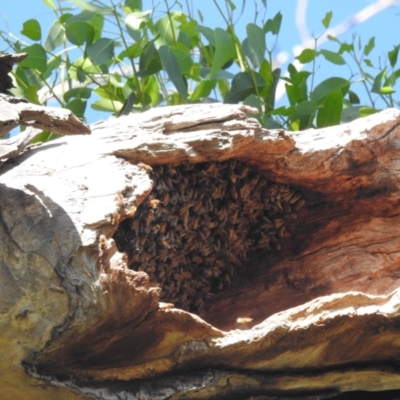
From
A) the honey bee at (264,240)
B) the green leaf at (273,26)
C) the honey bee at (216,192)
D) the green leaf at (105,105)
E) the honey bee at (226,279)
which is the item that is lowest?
the honey bee at (226,279)

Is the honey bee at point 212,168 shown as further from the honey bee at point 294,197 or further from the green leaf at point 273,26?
the green leaf at point 273,26

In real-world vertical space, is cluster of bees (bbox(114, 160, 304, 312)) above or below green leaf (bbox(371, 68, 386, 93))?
below

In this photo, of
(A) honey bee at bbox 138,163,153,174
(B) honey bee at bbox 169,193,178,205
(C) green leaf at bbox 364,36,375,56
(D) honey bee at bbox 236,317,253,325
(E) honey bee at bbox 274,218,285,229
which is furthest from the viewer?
(C) green leaf at bbox 364,36,375,56

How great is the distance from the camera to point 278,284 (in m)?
1.81

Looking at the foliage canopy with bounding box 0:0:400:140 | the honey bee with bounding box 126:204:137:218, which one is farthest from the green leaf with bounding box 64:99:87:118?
the honey bee with bounding box 126:204:137:218

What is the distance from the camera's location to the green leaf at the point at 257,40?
2289 mm

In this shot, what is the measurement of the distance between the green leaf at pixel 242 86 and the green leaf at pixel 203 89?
53mm

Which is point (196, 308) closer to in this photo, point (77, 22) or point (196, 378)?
point (196, 378)

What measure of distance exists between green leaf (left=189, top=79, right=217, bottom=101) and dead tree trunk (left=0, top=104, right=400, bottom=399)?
0.56 m

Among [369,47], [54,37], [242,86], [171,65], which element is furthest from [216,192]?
[369,47]

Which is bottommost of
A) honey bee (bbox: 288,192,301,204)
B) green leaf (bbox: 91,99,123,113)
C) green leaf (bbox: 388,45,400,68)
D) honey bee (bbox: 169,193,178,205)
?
honey bee (bbox: 288,192,301,204)

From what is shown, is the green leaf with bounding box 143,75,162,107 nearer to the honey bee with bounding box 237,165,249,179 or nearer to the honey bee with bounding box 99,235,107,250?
the honey bee with bounding box 237,165,249,179

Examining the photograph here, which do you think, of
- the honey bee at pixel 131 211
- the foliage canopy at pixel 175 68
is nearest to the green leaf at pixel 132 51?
the foliage canopy at pixel 175 68

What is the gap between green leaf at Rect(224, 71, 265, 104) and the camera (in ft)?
7.63
